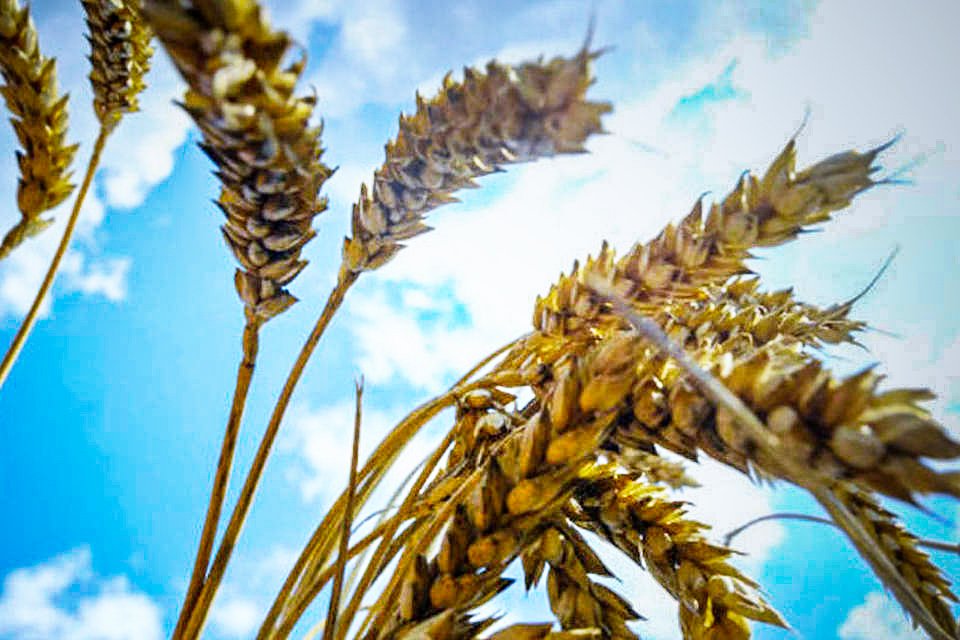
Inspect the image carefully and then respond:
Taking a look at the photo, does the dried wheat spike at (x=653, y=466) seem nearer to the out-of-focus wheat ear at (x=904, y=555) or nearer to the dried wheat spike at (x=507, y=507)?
the dried wheat spike at (x=507, y=507)

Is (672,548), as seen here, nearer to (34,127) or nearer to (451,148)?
(451,148)

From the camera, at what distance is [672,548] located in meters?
0.67

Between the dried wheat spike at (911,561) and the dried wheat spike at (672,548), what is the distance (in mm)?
147

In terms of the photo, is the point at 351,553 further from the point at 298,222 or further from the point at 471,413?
the point at 298,222

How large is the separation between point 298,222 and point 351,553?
0.48 meters

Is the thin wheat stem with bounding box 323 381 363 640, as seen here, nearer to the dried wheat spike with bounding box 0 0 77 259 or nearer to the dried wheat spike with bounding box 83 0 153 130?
the dried wheat spike with bounding box 0 0 77 259

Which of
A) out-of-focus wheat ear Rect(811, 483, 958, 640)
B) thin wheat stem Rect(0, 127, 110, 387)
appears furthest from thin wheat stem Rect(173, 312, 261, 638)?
out-of-focus wheat ear Rect(811, 483, 958, 640)

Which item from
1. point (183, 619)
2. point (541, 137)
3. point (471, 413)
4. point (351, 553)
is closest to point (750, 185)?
point (541, 137)

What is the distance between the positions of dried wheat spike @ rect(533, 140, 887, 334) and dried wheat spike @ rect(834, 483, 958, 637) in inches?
12.2

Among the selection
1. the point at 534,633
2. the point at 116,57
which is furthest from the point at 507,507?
the point at 116,57

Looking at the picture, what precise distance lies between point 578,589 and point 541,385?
0.26 metres

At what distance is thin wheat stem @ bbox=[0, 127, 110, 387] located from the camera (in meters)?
0.77

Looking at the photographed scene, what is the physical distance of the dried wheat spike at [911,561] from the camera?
21.7 inches

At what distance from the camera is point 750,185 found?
2.33 feet
